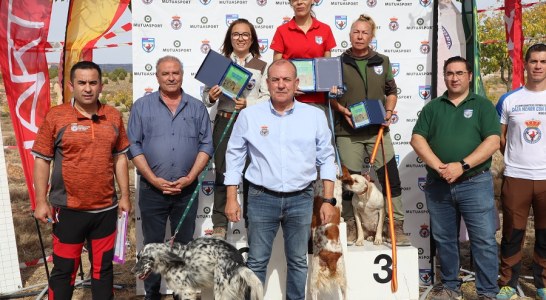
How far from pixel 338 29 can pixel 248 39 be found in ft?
4.77

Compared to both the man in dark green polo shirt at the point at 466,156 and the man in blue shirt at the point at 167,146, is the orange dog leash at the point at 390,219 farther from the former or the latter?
the man in blue shirt at the point at 167,146

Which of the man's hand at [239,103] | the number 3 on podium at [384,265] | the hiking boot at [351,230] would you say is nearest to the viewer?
the man's hand at [239,103]

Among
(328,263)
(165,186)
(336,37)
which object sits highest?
(336,37)

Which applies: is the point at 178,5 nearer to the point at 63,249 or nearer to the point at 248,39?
the point at 248,39

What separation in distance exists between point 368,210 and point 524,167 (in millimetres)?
1368

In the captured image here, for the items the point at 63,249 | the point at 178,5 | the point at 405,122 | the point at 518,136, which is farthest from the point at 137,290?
the point at 518,136

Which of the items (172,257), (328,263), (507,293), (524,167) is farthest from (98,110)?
(507,293)

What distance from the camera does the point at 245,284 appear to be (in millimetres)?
3512

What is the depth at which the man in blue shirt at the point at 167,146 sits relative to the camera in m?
4.02

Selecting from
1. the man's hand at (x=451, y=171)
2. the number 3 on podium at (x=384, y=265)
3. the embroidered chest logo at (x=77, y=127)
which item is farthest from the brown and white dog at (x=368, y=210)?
the embroidered chest logo at (x=77, y=127)

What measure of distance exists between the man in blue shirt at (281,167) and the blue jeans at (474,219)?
120 centimetres

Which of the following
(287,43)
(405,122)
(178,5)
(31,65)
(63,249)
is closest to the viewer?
(63,249)

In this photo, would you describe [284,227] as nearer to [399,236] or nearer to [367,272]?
[367,272]

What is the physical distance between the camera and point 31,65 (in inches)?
194
